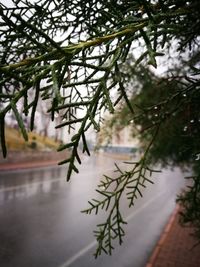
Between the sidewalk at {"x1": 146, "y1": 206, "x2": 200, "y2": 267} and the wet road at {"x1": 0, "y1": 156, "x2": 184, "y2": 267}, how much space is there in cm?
41

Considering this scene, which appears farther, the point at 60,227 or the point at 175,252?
the point at 60,227

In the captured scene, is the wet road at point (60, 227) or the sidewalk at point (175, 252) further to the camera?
the wet road at point (60, 227)

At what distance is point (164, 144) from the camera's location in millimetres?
11859

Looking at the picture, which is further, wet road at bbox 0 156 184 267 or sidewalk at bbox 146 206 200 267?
wet road at bbox 0 156 184 267

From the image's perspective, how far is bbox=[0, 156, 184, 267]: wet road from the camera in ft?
28.1

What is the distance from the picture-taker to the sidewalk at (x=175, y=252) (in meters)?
8.20

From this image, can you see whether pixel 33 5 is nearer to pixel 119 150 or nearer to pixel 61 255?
pixel 61 255

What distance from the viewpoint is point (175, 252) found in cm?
899

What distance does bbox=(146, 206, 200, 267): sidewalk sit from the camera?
820 cm

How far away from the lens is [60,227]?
11.5 meters

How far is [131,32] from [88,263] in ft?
24.7

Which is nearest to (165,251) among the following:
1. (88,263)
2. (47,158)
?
(88,263)

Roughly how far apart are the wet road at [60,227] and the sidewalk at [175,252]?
1.35 ft

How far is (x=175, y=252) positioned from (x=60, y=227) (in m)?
4.29
